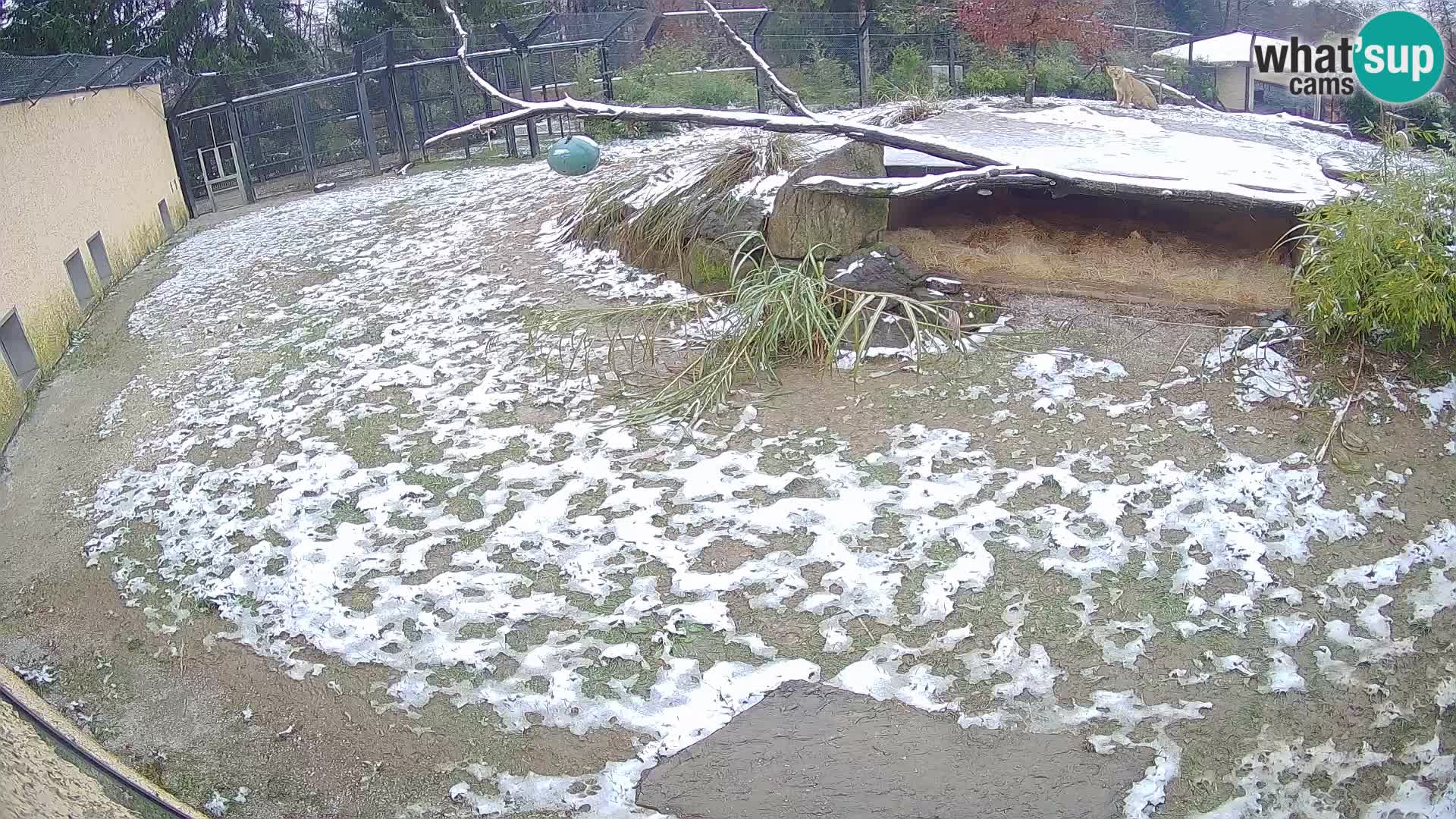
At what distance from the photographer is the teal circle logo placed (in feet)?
25.0

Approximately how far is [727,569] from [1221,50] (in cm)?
1483

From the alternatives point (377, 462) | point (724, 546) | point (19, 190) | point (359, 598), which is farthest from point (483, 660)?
point (19, 190)

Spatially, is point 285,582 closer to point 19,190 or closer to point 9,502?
point 9,502

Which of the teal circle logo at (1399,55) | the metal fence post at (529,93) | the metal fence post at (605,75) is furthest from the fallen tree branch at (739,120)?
the metal fence post at (605,75)

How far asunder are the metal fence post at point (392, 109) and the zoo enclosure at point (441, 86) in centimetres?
1

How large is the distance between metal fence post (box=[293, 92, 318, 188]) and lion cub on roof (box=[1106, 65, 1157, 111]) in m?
8.34

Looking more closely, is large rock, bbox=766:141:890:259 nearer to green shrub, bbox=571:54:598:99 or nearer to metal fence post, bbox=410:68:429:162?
metal fence post, bbox=410:68:429:162

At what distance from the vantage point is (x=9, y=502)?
14.2ft

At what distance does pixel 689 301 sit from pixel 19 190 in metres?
4.17

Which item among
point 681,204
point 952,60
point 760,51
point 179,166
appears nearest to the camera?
point 681,204

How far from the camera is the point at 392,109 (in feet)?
37.5

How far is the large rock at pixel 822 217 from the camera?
514 centimetres
